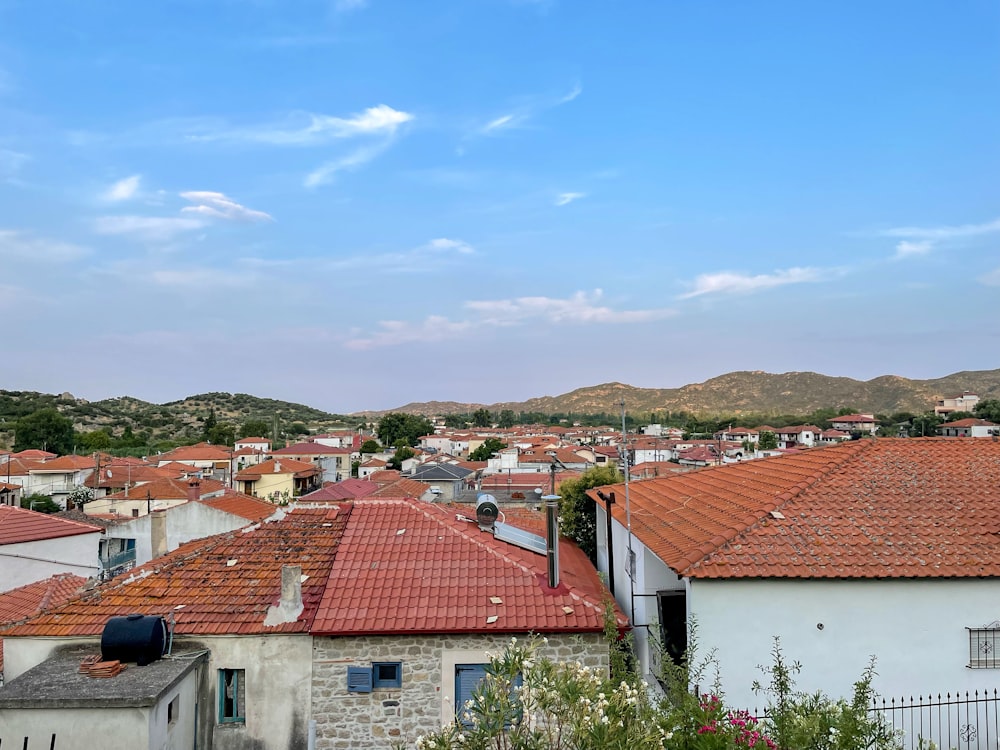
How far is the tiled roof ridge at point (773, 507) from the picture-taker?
980 cm

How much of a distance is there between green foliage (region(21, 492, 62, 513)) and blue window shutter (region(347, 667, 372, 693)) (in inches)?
2012

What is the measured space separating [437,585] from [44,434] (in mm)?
96553

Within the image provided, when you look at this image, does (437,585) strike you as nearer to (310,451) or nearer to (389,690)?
(389,690)

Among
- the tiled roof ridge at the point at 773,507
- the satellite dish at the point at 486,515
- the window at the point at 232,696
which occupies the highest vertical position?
the tiled roof ridge at the point at 773,507

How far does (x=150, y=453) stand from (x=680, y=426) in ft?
337

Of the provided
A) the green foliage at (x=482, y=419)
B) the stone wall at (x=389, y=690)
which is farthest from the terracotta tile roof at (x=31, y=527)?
the green foliage at (x=482, y=419)

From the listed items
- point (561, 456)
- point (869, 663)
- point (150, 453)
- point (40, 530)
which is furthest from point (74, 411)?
point (869, 663)

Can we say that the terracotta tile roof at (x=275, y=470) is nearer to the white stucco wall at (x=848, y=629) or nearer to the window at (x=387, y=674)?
the window at (x=387, y=674)

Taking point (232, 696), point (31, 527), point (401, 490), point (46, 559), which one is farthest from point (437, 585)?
point (401, 490)

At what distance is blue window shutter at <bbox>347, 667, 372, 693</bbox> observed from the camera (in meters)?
10.4

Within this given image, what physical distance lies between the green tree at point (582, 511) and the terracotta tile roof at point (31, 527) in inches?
636

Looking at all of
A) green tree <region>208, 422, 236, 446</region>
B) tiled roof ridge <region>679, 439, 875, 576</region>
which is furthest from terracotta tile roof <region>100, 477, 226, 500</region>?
green tree <region>208, 422, 236, 446</region>

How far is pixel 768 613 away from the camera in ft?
31.2

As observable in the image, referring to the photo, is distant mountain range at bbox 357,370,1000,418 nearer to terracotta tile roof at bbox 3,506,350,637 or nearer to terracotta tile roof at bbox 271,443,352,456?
terracotta tile roof at bbox 271,443,352,456
